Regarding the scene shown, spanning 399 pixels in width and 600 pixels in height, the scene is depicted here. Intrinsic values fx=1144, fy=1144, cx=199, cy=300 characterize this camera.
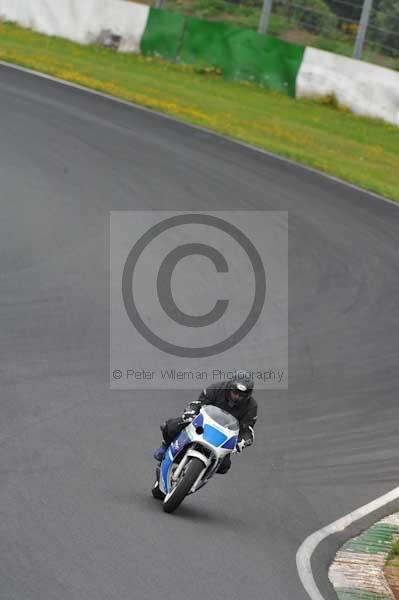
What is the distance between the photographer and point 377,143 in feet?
103

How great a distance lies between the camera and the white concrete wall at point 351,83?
32.2 meters

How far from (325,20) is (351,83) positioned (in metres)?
2.01

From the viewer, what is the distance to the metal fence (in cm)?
3203

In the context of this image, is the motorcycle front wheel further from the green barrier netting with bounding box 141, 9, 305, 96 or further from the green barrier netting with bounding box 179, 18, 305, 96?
the green barrier netting with bounding box 141, 9, 305, 96

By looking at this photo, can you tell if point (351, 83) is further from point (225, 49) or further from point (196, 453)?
point (196, 453)

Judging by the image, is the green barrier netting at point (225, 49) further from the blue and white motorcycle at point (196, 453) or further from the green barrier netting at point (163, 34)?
the blue and white motorcycle at point (196, 453)

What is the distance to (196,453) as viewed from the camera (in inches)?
388

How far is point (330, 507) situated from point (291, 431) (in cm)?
175

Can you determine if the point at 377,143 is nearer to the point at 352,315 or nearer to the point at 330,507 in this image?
the point at 352,315

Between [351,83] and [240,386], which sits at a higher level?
[240,386]

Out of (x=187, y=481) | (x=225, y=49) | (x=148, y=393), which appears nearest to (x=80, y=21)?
(x=225, y=49)

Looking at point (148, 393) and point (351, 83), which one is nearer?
point (148, 393)

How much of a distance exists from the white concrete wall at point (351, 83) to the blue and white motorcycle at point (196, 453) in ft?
76.6

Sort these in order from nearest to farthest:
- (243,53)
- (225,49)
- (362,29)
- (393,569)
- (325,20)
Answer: (393,569)
(362,29)
(325,20)
(243,53)
(225,49)
